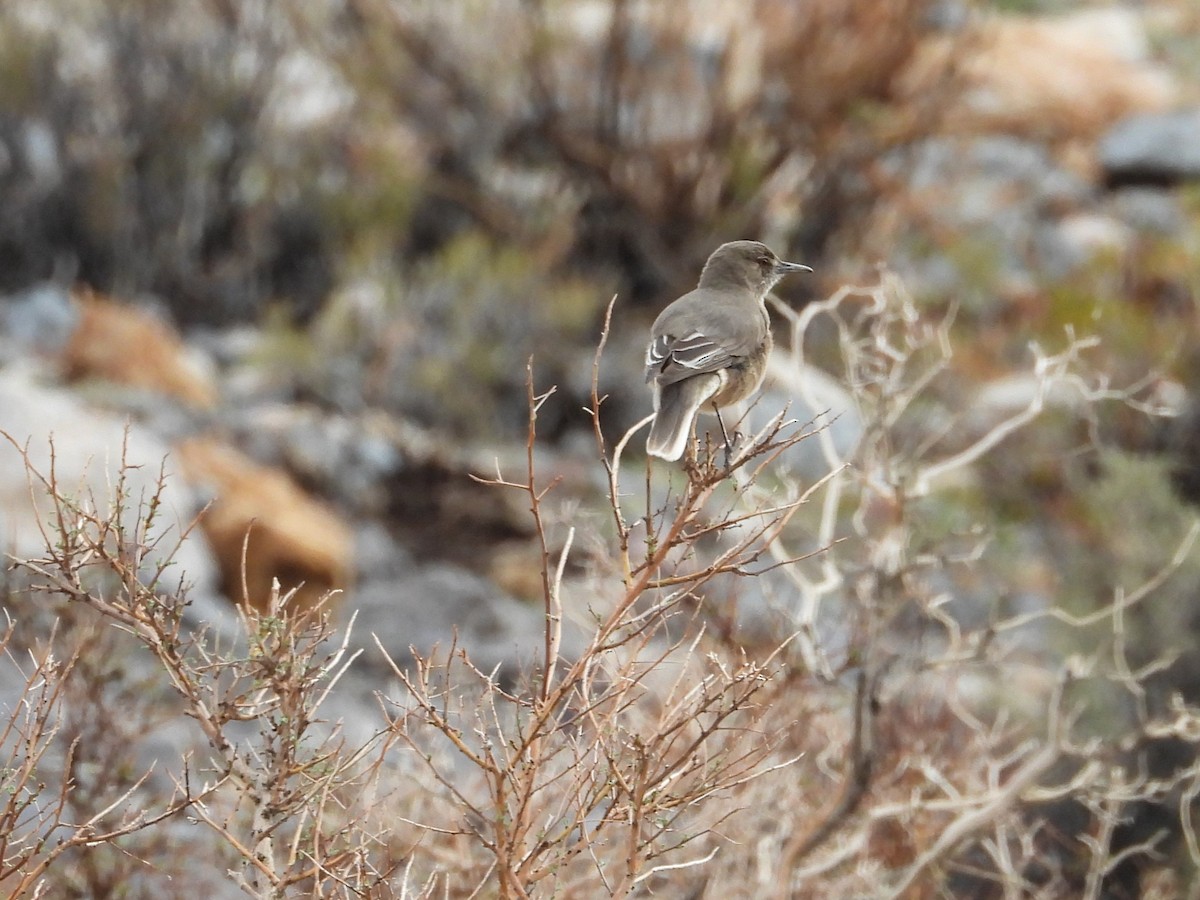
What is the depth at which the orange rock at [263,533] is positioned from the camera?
880 cm

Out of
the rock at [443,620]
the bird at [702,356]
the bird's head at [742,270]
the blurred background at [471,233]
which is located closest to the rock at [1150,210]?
the blurred background at [471,233]

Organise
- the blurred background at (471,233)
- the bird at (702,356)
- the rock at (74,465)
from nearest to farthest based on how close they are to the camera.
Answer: the bird at (702,356)
the rock at (74,465)
the blurred background at (471,233)

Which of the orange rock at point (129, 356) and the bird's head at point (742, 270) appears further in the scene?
the orange rock at point (129, 356)

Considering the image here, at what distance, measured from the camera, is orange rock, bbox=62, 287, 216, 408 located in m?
10.9

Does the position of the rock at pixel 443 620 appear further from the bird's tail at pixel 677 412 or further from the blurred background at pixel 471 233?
the bird's tail at pixel 677 412

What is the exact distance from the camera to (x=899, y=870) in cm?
529

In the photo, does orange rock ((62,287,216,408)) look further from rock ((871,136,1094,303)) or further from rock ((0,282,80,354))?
rock ((871,136,1094,303))

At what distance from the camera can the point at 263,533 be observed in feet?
28.9

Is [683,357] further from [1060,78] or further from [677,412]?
[1060,78]

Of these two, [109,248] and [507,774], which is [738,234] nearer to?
[109,248]

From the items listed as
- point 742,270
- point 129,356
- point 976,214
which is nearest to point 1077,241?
point 976,214

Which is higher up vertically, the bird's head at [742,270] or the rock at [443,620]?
the rock at [443,620]

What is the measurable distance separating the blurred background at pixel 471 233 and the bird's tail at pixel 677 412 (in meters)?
6.12

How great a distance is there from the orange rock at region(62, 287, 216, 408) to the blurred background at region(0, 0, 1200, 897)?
0.02m
